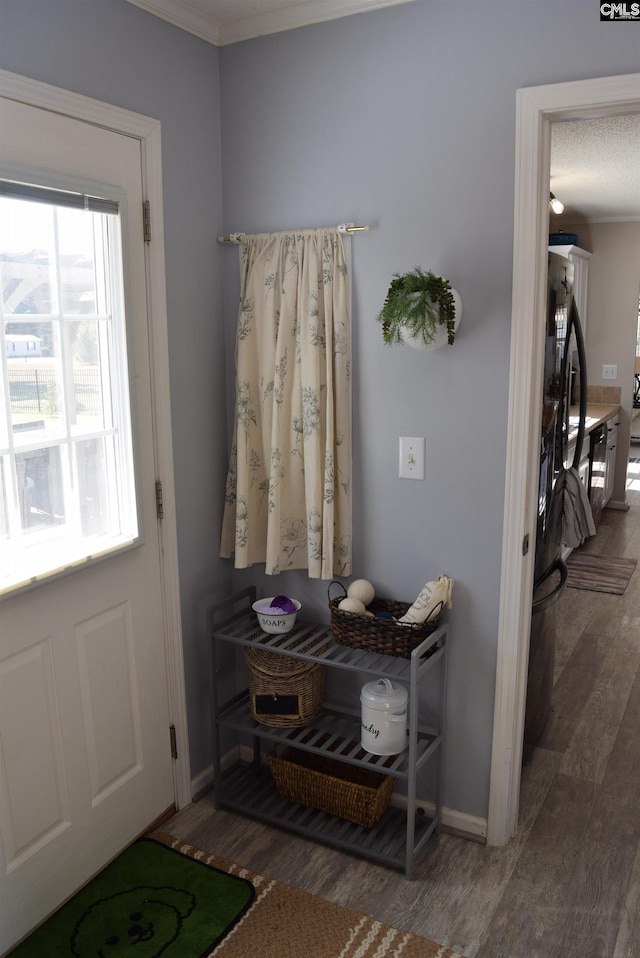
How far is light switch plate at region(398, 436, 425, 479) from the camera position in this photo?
2.37 meters

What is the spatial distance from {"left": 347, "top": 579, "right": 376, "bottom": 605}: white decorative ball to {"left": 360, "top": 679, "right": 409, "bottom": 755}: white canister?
26 cm

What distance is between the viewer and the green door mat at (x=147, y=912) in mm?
2041

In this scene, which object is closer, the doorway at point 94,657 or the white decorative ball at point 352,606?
the doorway at point 94,657

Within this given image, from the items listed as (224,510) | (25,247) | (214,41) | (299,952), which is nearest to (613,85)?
(214,41)

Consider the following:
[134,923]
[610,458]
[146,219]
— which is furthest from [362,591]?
[610,458]

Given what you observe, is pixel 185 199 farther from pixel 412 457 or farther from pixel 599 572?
pixel 599 572

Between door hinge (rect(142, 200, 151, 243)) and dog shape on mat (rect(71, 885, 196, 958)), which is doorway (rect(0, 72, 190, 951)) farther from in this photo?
dog shape on mat (rect(71, 885, 196, 958))

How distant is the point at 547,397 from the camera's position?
2.67 metres

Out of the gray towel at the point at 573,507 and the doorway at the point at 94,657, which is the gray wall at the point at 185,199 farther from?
the gray towel at the point at 573,507

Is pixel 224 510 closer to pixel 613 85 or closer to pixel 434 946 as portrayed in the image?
pixel 434 946

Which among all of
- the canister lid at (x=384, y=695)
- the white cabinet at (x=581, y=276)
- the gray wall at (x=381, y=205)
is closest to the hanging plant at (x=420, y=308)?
the gray wall at (x=381, y=205)

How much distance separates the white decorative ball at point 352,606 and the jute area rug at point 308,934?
0.82 m

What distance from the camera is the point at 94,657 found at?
2.23m

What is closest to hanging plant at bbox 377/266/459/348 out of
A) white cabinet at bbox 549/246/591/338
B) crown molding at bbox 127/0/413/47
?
crown molding at bbox 127/0/413/47
